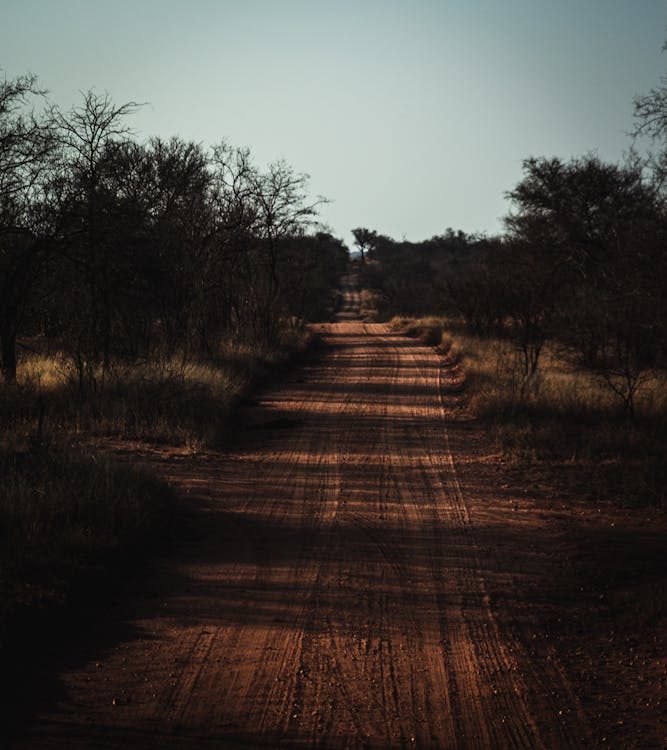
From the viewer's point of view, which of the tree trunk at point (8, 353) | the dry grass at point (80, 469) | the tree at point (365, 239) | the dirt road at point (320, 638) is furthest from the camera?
the tree at point (365, 239)

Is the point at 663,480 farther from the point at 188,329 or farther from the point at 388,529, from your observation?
the point at 188,329

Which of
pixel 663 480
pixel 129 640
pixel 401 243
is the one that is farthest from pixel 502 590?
pixel 401 243

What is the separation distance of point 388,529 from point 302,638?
2.72 m

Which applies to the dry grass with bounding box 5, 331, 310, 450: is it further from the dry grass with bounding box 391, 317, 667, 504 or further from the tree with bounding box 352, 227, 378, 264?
the tree with bounding box 352, 227, 378, 264

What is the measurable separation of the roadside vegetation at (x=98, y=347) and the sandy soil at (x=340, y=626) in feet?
2.36

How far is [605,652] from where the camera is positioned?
520cm

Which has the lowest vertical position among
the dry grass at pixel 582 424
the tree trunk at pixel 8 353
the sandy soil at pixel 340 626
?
the sandy soil at pixel 340 626

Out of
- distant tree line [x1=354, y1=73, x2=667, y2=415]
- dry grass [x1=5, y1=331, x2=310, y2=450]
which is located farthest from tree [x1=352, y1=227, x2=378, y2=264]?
dry grass [x1=5, y1=331, x2=310, y2=450]

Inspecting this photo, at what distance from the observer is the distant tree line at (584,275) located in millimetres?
11062

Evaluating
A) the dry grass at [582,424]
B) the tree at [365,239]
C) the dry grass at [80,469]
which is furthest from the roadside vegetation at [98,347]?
the tree at [365,239]

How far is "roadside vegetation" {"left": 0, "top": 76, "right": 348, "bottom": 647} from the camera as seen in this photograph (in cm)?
661

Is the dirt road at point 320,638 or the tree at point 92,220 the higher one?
the tree at point 92,220

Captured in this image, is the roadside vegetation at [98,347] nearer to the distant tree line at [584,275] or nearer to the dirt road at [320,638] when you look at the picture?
the dirt road at [320,638]

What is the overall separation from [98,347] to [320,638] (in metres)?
11.8
